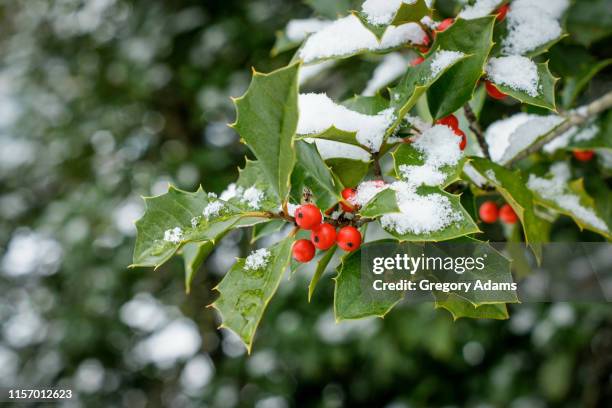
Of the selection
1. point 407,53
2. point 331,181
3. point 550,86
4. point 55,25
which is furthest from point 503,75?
point 55,25

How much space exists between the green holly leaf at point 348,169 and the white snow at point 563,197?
0.39m

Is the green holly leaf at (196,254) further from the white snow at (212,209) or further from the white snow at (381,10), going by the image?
the white snow at (381,10)

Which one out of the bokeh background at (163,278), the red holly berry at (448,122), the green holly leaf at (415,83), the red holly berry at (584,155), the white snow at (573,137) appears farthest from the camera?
the bokeh background at (163,278)

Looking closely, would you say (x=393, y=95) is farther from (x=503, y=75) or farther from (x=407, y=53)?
(x=407, y=53)

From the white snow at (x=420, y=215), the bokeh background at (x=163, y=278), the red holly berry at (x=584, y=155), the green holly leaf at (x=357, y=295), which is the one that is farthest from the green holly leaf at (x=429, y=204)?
the bokeh background at (x=163, y=278)

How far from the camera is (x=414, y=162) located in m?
0.80

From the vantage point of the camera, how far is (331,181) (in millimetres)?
772

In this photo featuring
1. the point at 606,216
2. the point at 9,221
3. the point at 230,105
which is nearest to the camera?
the point at 606,216

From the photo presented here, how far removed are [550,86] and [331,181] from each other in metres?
0.37

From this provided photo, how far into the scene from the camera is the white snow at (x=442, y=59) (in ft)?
2.60

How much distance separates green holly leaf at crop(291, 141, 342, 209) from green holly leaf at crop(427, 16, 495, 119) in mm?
227

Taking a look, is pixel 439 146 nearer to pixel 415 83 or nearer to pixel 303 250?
pixel 415 83

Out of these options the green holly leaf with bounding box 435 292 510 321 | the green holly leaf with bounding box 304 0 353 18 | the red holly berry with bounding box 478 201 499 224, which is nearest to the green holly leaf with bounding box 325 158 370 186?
the green holly leaf with bounding box 435 292 510 321

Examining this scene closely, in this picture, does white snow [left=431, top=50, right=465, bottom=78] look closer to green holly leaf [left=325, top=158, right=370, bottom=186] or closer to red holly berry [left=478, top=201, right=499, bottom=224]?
green holly leaf [left=325, top=158, right=370, bottom=186]
